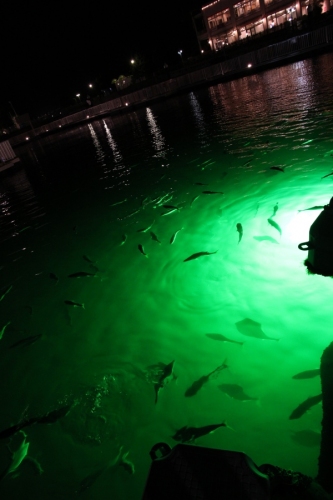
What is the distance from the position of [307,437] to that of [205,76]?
148 feet

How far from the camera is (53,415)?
11.4ft

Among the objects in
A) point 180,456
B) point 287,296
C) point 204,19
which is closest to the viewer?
point 180,456

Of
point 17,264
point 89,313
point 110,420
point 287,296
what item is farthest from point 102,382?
point 17,264

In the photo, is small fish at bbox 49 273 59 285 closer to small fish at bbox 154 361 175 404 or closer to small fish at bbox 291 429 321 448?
small fish at bbox 154 361 175 404

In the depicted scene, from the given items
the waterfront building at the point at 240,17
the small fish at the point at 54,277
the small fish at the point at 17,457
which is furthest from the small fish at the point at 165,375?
the waterfront building at the point at 240,17

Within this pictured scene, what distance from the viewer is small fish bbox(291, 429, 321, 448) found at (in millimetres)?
2612

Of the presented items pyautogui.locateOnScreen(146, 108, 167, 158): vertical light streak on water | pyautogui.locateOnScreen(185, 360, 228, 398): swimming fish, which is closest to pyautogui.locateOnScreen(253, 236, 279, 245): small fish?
pyautogui.locateOnScreen(185, 360, 228, 398): swimming fish

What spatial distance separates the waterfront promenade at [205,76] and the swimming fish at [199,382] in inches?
1479

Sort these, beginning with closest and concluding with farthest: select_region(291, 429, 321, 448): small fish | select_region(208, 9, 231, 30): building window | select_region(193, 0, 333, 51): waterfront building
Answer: select_region(291, 429, 321, 448): small fish → select_region(193, 0, 333, 51): waterfront building → select_region(208, 9, 231, 30): building window

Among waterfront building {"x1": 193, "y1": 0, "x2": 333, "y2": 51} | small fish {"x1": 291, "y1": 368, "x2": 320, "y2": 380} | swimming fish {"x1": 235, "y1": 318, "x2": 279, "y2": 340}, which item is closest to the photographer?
small fish {"x1": 291, "y1": 368, "x2": 320, "y2": 380}

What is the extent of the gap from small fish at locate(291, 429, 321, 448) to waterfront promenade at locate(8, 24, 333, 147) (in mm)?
37980

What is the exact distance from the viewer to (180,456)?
1699 mm

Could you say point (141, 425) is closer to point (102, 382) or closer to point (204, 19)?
point (102, 382)

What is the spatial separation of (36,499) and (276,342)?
3.18 meters
